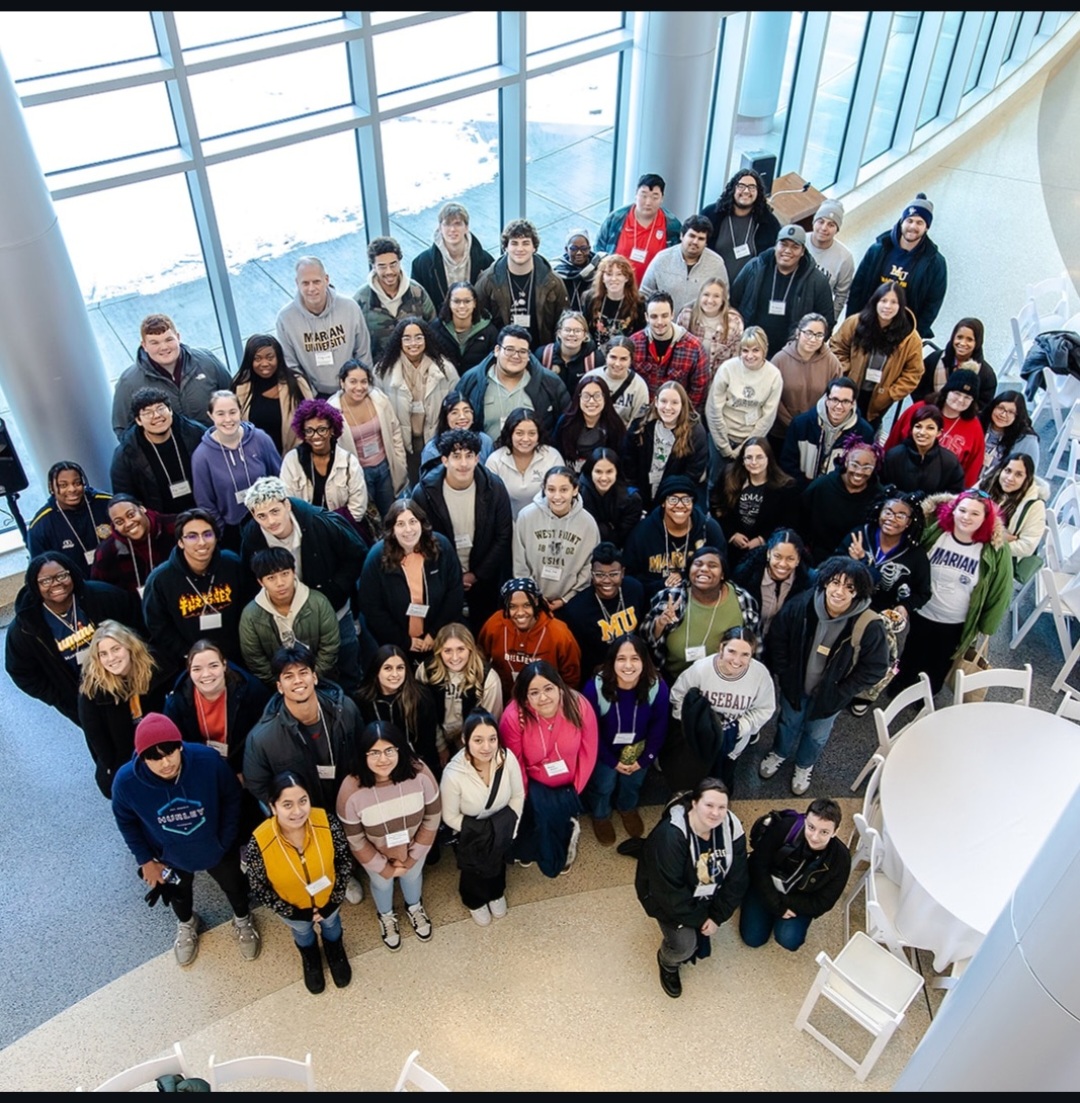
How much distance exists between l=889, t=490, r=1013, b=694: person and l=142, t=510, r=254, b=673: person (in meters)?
3.58

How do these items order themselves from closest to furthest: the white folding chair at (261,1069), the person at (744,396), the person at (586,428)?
the white folding chair at (261,1069)
the person at (586,428)
the person at (744,396)

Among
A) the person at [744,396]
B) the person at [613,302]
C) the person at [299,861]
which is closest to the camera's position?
the person at [299,861]

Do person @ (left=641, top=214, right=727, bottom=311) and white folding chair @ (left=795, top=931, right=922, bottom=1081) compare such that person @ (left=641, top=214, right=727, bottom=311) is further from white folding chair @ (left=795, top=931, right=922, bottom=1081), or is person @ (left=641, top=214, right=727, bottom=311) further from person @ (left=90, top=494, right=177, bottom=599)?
white folding chair @ (left=795, top=931, right=922, bottom=1081)

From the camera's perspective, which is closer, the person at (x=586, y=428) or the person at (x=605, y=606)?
the person at (x=605, y=606)

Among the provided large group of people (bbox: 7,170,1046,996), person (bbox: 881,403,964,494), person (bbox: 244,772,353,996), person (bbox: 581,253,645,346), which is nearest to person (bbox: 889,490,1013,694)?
large group of people (bbox: 7,170,1046,996)

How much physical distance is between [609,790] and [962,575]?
7.23 ft

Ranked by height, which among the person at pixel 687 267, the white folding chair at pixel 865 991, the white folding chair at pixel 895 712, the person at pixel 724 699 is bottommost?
the white folding chair at pixel 865 991

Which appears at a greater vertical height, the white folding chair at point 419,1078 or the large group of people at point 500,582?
the large group of people at point 500,582

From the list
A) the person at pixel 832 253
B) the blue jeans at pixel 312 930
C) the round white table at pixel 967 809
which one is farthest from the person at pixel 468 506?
the person at pixel 832 253

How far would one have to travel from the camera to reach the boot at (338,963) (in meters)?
4.80

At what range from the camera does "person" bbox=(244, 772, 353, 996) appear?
4.20 meters

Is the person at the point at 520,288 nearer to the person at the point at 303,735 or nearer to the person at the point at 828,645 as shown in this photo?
the person at the point at 828,645

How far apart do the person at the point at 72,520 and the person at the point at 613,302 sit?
10.2ft

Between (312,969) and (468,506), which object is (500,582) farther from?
(312,969)
